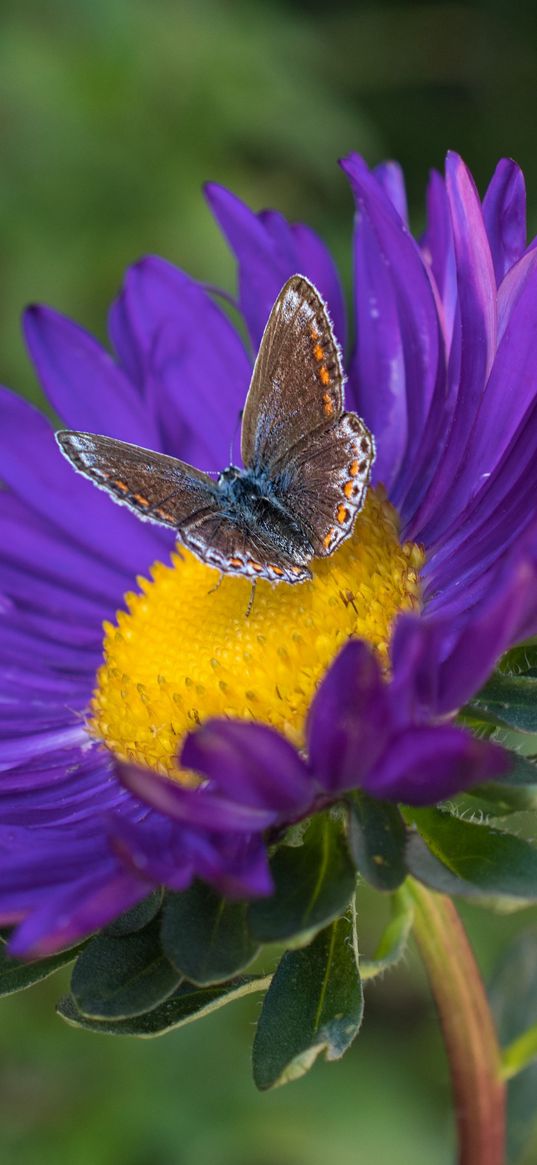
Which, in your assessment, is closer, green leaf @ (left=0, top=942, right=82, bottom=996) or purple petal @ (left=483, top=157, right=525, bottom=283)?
green leaf @ (left=0, top=942, right=82, bottom=996)

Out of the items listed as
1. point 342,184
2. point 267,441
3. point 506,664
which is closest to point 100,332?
point 342,184

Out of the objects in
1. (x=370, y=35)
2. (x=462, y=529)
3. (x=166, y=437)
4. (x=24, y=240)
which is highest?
(x=370, y=35)

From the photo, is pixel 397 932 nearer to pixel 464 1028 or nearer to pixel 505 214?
pixel 464 1028

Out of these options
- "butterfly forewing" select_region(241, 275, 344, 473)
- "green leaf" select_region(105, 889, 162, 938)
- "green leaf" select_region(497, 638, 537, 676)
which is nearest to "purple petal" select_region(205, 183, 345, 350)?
"butterfly forewing" select_region(241, 275, 344, 473)

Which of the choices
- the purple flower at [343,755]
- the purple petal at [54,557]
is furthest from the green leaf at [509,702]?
the purple petal at [54,557]

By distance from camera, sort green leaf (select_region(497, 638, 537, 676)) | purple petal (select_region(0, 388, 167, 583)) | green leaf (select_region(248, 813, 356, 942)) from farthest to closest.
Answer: purple petal (select_region(0, 388, 167, 583))
green leaf (select_region(497, 638, 537, 676))
green leaf (select_region(248, 813, 356, 942))

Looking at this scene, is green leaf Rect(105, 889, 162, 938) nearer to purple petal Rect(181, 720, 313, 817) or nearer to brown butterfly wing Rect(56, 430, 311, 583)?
purple petal Rect(181, 720, 313, 817)

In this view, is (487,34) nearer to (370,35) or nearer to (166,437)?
(370,35)
